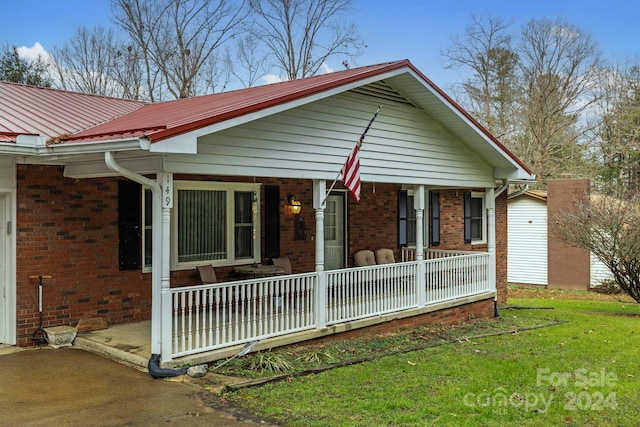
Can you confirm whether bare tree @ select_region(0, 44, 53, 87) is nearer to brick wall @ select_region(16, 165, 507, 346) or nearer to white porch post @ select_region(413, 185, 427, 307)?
brick wall @ select_region(16, 165, 507, 346)

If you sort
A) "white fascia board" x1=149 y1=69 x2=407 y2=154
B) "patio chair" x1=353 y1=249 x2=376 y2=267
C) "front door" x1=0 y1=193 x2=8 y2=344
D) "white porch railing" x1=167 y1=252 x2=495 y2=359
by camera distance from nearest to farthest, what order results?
"white fascia board" x1=149 y1=69 x2=407 y2=154
"white porch railing" x1=167 y1=252 x2=495 y2=359
"front door" x1=0 y1=193 x2=8 y2=344
"patio chair" x1=353 y1=249 x2=376 y2=267

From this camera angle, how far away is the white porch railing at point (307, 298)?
25.9 feet

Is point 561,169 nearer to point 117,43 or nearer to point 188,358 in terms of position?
point 117,43

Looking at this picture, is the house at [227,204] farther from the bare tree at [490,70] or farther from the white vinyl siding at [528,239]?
the bare tree at [490,70]

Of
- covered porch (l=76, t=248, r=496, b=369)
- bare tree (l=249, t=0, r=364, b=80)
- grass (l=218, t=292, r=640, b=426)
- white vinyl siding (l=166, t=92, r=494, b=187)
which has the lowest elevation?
grass (l=218, t=292, r=640, b=426)

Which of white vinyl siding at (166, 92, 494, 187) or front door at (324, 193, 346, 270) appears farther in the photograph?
front door at (324, 193, 346, 270)

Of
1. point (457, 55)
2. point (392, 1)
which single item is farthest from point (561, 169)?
point (392, 1)

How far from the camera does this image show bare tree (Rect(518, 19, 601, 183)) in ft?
104

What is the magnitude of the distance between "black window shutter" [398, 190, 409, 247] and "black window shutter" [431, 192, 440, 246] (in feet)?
3.34

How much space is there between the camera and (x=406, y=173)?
36.2ft

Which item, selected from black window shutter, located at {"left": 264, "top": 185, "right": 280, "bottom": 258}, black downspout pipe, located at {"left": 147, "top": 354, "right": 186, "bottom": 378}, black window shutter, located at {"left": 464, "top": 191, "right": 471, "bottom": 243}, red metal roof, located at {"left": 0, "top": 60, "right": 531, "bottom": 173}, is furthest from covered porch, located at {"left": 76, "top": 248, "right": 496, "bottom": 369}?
black window shutter, located at {"left": 464, "top": 191, "right": 471, "bottom": 243}

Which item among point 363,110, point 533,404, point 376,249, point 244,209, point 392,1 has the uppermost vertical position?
point 392,1

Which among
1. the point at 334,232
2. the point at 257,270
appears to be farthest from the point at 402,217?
the point at 257,270

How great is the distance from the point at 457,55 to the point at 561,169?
854 centimetres
